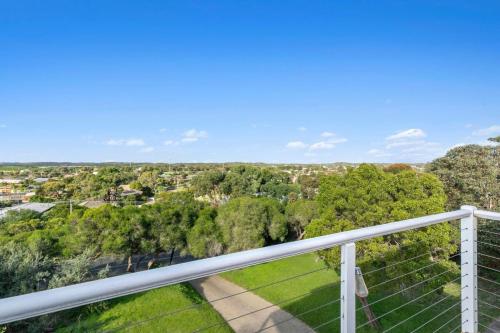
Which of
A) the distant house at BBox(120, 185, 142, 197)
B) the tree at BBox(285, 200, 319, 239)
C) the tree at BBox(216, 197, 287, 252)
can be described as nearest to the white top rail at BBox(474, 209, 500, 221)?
the tree at BBox(216, 197, 287, 252)

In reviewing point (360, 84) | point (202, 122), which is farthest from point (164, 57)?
point (202, 122)

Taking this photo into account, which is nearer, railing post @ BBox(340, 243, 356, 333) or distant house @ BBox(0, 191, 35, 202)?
railing post @ BBox(340, 243, 356, 333)

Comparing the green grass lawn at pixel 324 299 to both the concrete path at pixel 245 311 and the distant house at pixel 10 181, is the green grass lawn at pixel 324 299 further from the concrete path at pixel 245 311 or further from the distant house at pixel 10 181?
the distant house at pixel 10 181

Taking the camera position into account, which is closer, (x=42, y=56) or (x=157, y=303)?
(x=157, y=303)

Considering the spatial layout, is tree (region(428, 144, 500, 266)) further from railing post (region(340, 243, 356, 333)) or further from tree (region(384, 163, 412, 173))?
railing post (region(340, 243, 356, 333))

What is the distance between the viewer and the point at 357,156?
1148 inches

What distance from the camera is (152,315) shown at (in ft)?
32.2

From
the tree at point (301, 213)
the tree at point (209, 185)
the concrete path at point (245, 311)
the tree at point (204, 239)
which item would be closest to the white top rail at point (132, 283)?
the concrete path at point (245, 311)

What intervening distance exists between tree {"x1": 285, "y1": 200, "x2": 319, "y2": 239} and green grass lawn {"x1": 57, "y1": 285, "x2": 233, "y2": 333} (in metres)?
8.88

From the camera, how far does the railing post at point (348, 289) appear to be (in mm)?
1236

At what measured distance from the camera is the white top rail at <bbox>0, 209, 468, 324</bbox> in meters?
0.64

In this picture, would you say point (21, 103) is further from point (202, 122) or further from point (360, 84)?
point (360, 84)

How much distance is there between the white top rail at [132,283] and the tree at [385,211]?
7.75m

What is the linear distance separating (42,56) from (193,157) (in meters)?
19.3
